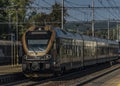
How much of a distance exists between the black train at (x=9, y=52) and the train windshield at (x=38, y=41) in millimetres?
26466

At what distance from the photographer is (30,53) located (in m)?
26.9

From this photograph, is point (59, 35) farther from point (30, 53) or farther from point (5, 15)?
point (5, 15)

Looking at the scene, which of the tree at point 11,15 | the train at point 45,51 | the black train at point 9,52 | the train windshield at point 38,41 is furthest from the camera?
the tree at point 11,15

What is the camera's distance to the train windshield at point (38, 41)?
88.4 ft

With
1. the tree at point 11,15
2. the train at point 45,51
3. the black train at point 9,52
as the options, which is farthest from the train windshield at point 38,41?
the tree at point 11,15

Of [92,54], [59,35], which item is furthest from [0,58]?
[59,35]

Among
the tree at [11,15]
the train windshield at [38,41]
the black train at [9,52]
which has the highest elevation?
the tree at [11,15]

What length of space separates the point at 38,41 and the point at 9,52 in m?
32.5

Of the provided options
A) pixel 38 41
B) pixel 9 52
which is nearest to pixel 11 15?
pixel 9 52

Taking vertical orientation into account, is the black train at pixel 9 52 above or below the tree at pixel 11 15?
below

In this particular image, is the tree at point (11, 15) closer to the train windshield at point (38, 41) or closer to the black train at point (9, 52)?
the black train at point (9, 52)

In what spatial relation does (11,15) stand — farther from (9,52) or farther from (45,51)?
(45,51)

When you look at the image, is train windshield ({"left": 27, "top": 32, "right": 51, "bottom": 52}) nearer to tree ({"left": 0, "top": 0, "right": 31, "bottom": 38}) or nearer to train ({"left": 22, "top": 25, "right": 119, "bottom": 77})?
train ({"left": 22, "top": 25, "right": 119, "bottom": 77})

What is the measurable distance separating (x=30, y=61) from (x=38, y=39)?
59.5 inches
